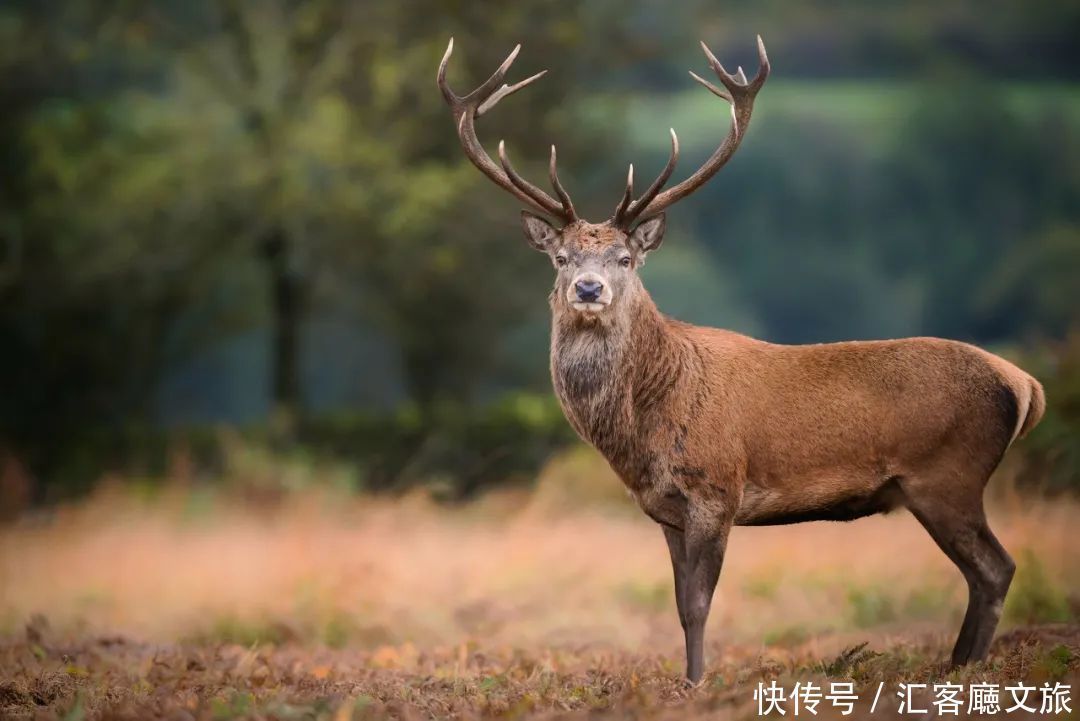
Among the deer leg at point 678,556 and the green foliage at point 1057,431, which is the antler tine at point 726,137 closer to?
the deer leg at point 678,556

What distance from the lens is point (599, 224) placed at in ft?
26.7

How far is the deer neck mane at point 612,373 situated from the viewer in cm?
771

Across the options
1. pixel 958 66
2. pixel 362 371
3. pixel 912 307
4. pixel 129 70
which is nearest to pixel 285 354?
pixel 129 70

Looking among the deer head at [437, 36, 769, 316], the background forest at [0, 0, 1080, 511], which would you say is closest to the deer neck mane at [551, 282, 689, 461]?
the deer head at [437, 36, 769, 316]

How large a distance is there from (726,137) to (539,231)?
3.98ft

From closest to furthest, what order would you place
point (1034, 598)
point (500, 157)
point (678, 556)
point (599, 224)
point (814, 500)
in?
point (814, 500) < point (678, 556) < point (500, 157) < point (599, 224) < point (1034, 598)

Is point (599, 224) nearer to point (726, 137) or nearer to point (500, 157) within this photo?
point (500, 157)

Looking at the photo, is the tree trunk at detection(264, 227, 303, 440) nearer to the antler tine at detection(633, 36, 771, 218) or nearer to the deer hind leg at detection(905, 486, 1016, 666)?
the antler tine at detection(633, 36, 771, 218)

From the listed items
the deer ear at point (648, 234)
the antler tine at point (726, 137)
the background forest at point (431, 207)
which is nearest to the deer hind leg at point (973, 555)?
the deer ear at point (648, 234)

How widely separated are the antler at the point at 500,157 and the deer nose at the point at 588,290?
48 cm

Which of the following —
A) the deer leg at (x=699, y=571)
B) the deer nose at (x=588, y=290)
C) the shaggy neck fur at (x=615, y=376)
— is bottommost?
the deer leg at (x=699, y=571)

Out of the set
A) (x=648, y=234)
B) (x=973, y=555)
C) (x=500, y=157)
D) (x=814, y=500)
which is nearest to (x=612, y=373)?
(x=648, y=234)

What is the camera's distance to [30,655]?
910 centimetres

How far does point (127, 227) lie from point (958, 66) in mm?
16676
